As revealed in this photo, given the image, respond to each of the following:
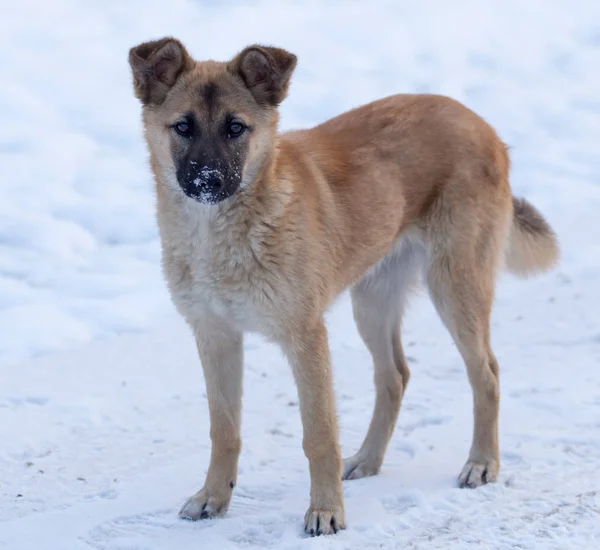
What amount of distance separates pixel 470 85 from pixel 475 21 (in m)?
1.78

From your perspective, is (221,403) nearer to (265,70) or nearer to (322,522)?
(322,522)

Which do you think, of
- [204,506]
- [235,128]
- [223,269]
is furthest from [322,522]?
[235,128]

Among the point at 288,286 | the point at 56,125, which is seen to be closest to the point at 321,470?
the point at 288,286

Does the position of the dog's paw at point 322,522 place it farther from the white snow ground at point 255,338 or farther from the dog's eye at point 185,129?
the dog's eye at point 185,129

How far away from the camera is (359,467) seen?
186 inches

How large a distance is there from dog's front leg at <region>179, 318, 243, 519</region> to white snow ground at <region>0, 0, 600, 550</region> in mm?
139

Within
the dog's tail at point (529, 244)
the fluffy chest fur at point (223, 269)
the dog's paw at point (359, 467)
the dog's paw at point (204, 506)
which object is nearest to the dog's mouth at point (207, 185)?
the fluffy chest fur at point (223, 269)

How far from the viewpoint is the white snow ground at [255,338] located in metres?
4.07

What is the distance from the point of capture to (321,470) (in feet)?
13.0

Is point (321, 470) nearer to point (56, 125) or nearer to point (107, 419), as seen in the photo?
point (107, 419)

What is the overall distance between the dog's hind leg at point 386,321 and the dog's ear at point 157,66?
1.46 meters

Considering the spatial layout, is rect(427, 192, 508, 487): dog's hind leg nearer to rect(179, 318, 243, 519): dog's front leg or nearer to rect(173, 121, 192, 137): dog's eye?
rect(179, 318, 243, 519): dog's front leg

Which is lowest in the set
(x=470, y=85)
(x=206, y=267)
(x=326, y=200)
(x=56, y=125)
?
(x=206, y=267)

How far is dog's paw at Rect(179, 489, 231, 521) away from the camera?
4109mm
